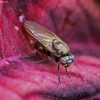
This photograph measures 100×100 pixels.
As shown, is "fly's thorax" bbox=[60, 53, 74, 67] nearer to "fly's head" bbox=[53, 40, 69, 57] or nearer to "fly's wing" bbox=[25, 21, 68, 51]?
"fly's head" bbox=[53, 40, 69, 57]

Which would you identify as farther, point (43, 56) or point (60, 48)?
point (43, 56)

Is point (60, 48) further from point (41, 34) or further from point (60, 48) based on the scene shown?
point (41, 34)

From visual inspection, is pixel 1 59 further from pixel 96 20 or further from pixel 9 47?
pixel 96 20

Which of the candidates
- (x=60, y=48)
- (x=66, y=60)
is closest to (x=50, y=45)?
(x=60, y=48)

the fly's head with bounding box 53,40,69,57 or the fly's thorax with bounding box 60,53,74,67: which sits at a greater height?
the fly's head with bounding box 53,40,69,57

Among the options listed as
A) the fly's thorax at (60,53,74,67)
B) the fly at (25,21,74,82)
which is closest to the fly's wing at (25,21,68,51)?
the fly at (25,21,74,82)

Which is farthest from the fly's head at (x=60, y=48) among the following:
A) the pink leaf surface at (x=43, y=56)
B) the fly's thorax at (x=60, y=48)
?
the pink leaf surface at (x=43, y=56)

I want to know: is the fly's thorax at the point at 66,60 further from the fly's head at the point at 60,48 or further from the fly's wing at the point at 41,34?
the fly's wing at the point at 41,34
